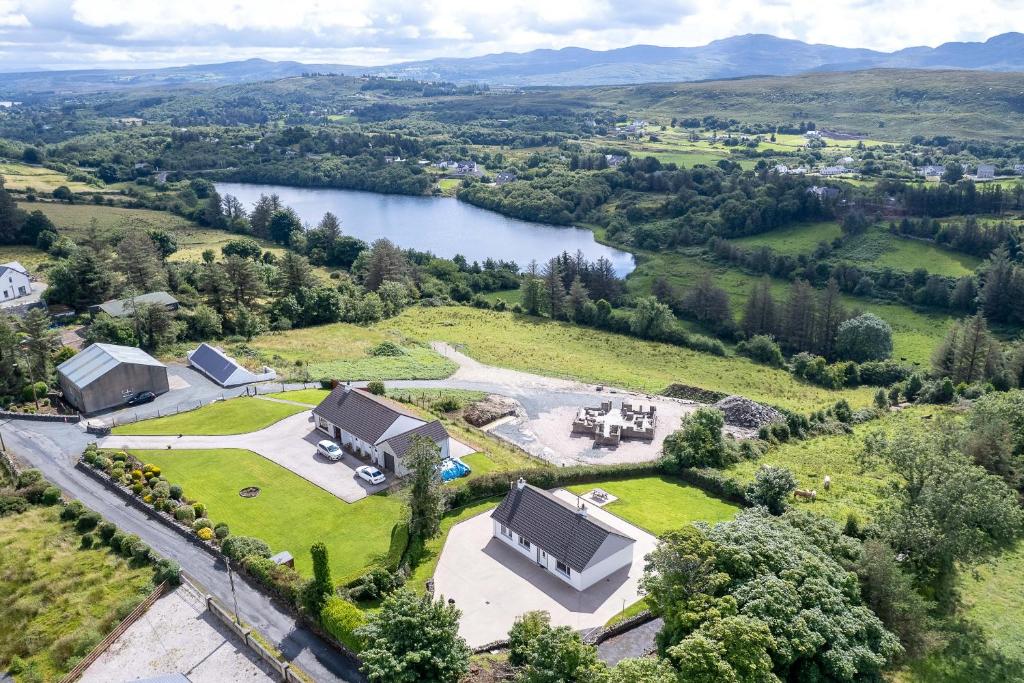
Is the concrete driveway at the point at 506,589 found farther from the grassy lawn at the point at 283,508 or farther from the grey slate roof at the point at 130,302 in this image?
the grey slate roof at the point at 130,302

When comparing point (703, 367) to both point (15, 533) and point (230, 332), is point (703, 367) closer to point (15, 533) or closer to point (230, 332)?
point (230, 332)

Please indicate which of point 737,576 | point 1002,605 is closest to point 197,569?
point 737,576

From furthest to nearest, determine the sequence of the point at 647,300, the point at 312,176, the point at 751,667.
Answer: the point at 312,176 → the point at 647,300 → the point at 751,667

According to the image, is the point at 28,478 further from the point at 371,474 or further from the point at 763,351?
the point at 763,351

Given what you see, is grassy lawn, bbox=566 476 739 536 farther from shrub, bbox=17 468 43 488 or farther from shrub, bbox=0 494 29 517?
shrub, bbox=17 468 43 488

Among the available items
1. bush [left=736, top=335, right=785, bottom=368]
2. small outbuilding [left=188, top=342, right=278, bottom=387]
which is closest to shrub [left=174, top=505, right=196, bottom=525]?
small outbuilding [left=188, top=342, right=278, bottom=387]

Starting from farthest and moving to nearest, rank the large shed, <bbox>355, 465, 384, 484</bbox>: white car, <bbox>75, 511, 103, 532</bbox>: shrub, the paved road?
the large shed < <bbox>355, 465, 384, 484</bbox>: white car < <bbox>75, 511, 103, 532</bbox>: shrub < the paved road

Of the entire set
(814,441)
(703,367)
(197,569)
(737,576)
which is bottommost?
(703,367)
